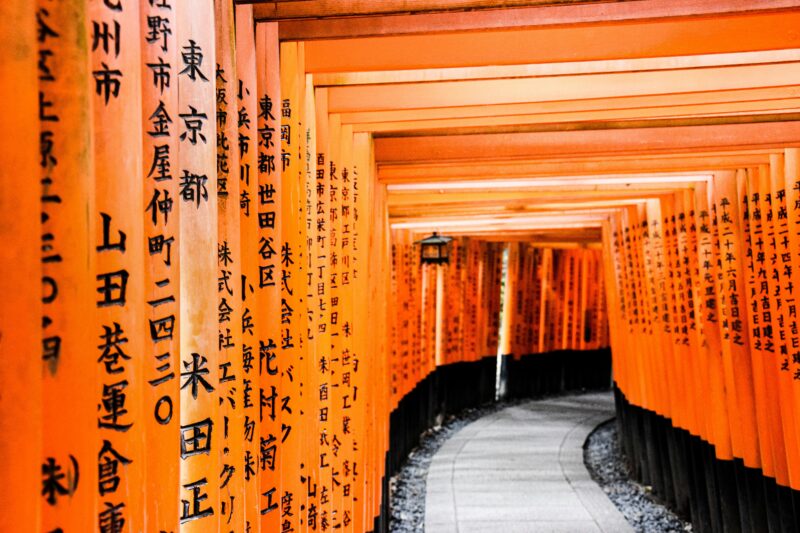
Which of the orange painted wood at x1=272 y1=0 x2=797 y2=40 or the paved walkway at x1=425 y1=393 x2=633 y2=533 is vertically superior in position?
the orange painted wood at x1=272 y1=0 x2=797 y2=40

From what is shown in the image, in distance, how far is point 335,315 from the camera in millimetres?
5574

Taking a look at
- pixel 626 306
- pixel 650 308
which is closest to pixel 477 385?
pixel 626 306

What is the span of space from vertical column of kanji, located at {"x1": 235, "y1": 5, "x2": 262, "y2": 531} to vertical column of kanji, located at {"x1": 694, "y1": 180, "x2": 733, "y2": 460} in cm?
630

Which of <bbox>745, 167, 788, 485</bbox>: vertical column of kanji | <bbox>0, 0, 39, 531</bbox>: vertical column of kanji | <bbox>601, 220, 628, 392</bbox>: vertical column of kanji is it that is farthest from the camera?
<bbox>601, 220, 628, 392</bbox>: vertical column of kanji

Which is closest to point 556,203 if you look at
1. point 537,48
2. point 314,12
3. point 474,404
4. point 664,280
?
point 664,280

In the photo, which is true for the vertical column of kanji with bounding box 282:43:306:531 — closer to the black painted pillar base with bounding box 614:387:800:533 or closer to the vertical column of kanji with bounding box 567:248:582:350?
the black painted pillar base with bounding box 614:387:800:533

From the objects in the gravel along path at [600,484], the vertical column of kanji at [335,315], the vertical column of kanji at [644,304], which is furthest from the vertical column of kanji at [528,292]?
the vertical column of kanji at [335,315]

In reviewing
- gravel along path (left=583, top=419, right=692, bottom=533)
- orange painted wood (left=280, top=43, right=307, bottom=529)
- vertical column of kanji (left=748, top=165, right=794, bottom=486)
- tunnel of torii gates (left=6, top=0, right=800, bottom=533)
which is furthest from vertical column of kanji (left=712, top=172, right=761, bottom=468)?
orange painted wood (left=280, top=43, right=307, bottom=529)

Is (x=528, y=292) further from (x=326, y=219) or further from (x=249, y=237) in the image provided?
(x=249, y=237)

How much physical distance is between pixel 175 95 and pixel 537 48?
2.82m

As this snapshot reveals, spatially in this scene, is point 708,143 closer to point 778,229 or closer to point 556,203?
point 778,229

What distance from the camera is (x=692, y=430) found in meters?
9.09

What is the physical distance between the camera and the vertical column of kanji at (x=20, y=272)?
1428 millimetres

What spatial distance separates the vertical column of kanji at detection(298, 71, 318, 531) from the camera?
4102 mm
